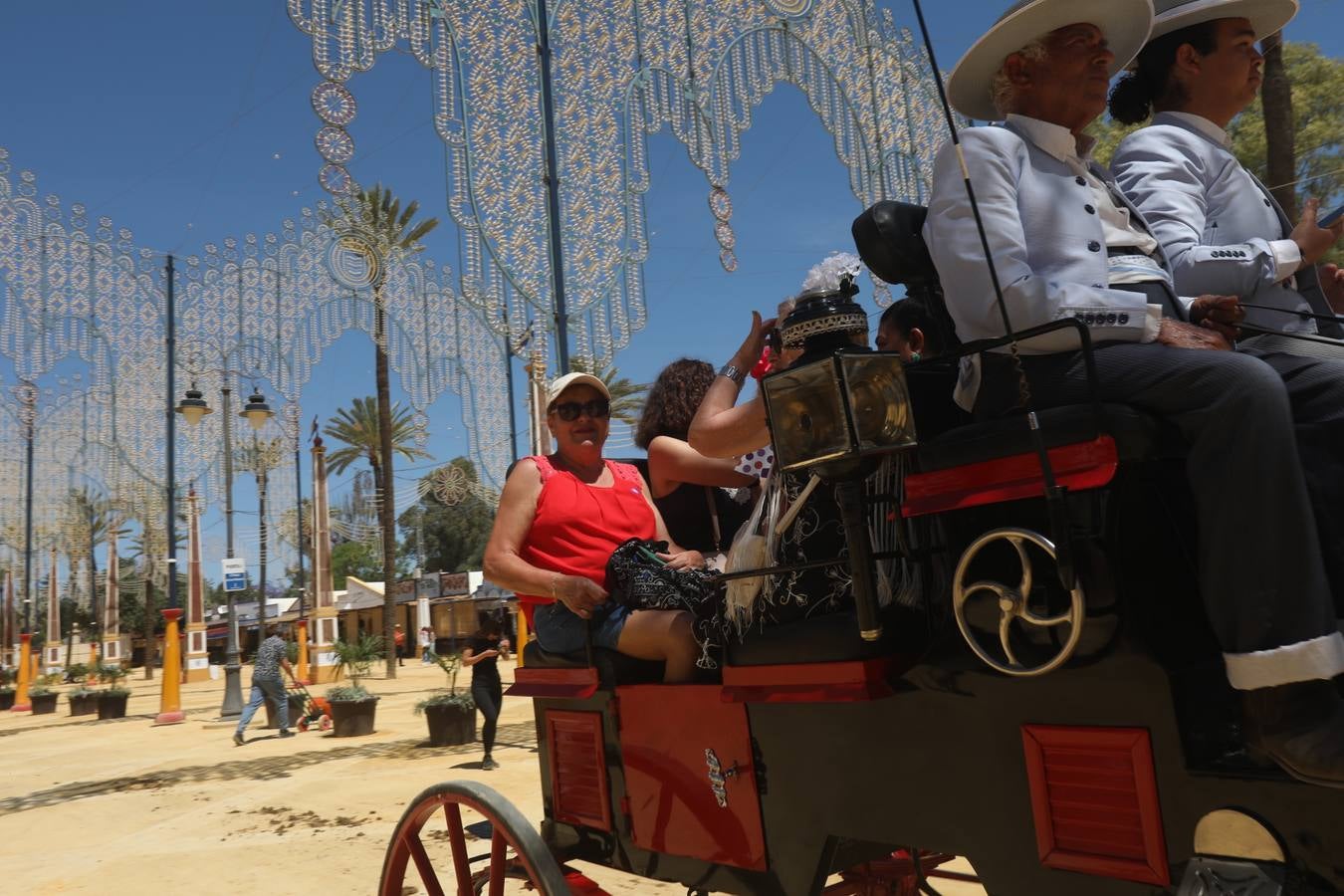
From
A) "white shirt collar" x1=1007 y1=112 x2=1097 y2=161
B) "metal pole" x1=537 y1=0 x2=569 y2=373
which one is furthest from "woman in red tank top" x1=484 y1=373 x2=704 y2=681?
"metal pole" x1=537 y1=0 x2=569 y2=373

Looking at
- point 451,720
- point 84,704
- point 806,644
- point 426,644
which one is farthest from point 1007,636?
point 426,644

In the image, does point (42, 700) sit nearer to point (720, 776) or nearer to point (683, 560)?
point (683, 560)

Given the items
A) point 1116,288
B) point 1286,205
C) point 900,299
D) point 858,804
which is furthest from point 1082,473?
point 1286,205

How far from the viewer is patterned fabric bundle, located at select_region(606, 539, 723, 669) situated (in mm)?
2594

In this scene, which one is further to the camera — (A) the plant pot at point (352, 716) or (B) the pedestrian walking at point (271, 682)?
(B) the pedestrian walking at point (271, 682)

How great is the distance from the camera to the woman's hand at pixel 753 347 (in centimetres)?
253

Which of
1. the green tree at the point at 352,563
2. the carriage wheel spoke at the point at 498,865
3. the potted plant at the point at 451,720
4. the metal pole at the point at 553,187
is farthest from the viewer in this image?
the green tree at the point at 352,563

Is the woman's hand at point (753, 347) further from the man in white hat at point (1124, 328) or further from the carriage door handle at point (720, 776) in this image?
the carriage door handle at point (720, 776)

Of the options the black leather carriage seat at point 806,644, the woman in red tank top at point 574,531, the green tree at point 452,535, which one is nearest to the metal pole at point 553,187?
the woman in red tank top at point 574,531

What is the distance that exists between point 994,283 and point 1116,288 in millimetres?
320

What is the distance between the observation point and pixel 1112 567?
5.05ft

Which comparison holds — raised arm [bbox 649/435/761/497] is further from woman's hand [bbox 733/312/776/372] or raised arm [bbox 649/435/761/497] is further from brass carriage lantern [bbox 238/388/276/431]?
brass carriage lantern [bbox 238/388/276/431]

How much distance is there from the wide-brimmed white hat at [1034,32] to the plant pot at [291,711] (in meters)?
14.9

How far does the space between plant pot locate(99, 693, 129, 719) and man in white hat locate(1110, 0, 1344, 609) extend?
2235 centimetres
